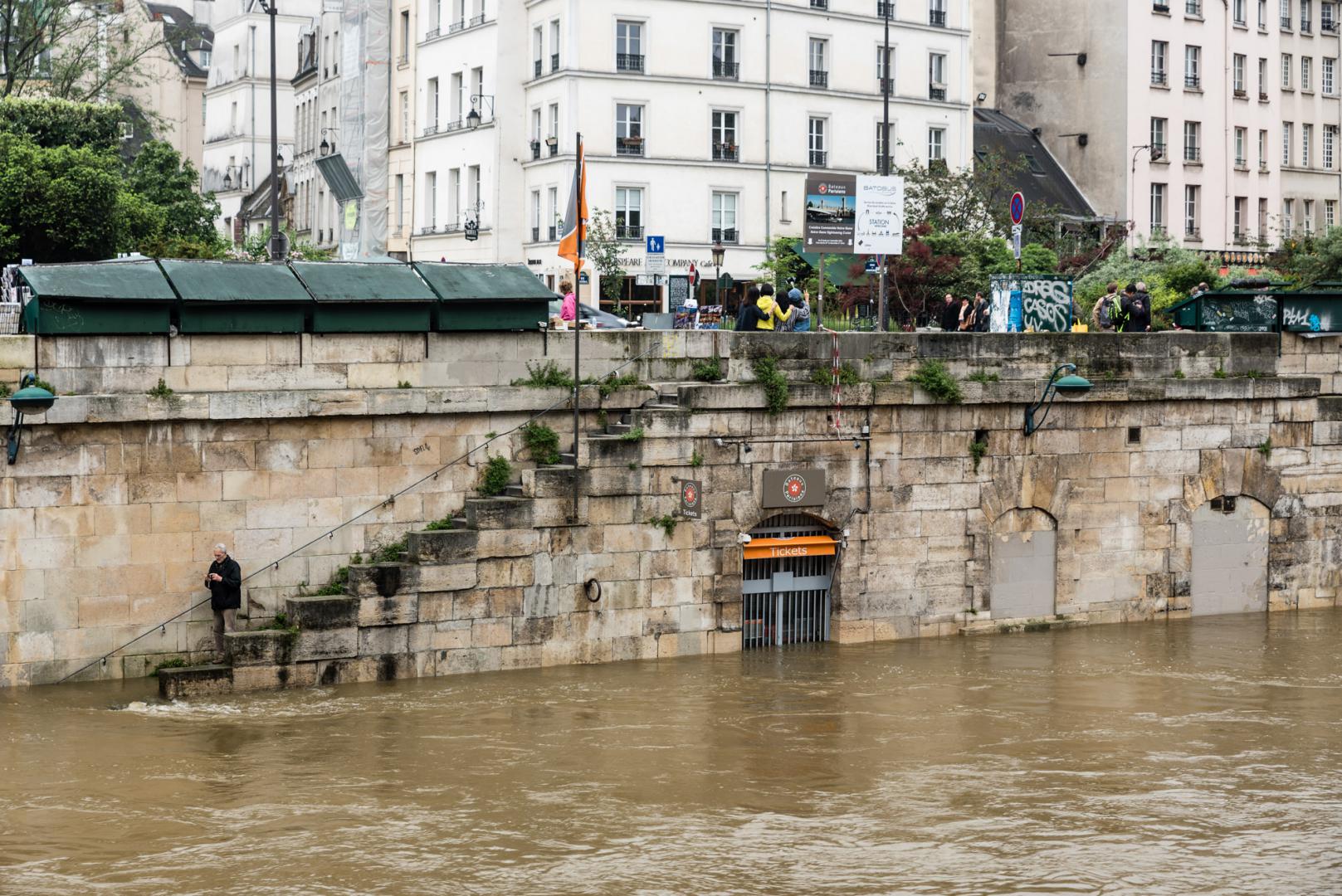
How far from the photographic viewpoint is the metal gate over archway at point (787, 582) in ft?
77.4

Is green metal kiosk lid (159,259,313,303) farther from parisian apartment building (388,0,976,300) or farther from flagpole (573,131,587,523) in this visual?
parisian apartment building (388,0,976,300)

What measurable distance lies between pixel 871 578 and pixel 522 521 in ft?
17.3

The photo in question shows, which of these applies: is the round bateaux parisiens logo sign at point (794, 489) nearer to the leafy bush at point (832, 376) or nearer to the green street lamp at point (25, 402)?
the leafy bush at point (832, 376)

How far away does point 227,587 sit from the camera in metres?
20.1

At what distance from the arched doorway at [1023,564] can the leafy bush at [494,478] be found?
7167mm

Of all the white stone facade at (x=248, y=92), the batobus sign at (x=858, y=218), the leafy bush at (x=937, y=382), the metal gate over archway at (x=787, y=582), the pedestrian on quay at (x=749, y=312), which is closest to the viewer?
the metal gate over archway at (x=787, y=582)

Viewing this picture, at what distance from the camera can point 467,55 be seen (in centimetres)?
5338

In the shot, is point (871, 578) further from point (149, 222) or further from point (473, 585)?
point (149, 222)

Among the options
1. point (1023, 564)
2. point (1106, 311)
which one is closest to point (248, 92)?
point (1106, 311)

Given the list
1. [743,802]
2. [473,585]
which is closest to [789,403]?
[473,585]

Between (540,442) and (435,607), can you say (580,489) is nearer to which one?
(540,442)

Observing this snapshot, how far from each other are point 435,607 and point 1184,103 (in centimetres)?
4827

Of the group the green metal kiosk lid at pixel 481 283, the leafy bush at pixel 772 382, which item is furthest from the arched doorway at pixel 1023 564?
the green metal kiosk lid at pixel 481 283

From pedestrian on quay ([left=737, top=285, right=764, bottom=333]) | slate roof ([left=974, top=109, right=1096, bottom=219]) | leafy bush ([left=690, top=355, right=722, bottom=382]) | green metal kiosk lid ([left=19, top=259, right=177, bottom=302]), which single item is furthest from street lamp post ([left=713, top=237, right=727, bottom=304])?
green metal kiosk lid ([left=19, top=259, right=177, bottom=302])
